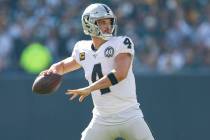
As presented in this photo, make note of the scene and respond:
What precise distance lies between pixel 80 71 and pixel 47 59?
3.72 feet

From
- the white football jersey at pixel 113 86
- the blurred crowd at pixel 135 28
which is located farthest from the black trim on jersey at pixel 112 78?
the blurred crowd at pixel 135 28

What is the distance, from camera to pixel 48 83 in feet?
23.5

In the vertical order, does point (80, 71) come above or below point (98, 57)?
below

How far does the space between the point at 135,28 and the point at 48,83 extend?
237 inches

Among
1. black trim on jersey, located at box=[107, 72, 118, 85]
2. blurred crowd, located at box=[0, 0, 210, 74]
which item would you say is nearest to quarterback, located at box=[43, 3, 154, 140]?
black trim on jersey, located at box=[107, 72, 118, 85]

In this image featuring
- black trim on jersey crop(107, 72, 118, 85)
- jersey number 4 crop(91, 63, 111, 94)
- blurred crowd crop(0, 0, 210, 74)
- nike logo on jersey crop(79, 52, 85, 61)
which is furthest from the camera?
blurred crowd crop(0, 0, 210, 74)

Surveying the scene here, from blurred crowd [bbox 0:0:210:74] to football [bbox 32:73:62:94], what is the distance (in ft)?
15.8

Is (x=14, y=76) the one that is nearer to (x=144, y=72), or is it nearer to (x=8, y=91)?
(x=8, y=91)

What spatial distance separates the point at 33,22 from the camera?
524 inches

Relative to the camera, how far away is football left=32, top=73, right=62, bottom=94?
282 inches

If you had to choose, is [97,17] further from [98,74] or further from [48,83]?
[48,83]

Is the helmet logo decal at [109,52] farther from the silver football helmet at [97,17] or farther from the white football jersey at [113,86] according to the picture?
the silver football helmet at [97,17]

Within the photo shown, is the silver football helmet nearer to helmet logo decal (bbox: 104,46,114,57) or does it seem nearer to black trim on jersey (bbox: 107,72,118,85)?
helmet logo decal (bbox: 104,46,114,57)

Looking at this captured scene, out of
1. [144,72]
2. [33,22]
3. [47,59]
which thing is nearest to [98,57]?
[144,72]
